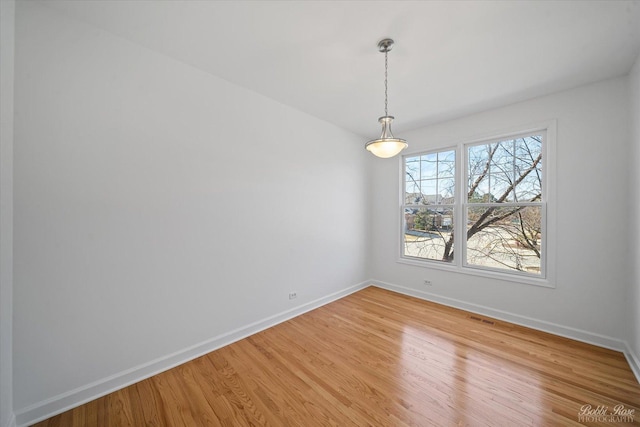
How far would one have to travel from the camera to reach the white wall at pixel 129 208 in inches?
61.6

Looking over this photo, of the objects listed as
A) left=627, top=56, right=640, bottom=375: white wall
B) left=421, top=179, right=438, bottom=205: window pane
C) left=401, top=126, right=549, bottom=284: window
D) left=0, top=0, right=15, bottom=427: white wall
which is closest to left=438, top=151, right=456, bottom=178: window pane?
left=401, top=126, right=549, bottom=284: window

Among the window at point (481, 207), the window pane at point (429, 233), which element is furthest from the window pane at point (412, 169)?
the window pane at point (429, 233)

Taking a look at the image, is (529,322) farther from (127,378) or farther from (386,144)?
(127,378)

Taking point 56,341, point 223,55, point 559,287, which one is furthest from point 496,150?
point 56,341

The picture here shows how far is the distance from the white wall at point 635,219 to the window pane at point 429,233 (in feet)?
5.50

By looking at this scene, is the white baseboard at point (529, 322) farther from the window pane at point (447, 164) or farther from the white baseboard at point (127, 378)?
the white baseboard at point (127, 378)

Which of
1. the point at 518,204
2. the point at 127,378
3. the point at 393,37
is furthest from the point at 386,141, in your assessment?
the point at 127,378

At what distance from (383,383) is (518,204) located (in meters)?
2.76

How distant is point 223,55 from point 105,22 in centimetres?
82

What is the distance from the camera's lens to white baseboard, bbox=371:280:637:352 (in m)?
2.43

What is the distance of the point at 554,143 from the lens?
2.71 metres

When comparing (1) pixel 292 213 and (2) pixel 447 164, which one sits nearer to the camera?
(1) pixel 292 213

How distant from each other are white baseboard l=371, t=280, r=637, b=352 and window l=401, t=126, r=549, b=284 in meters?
0.48

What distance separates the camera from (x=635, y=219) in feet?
7.13
